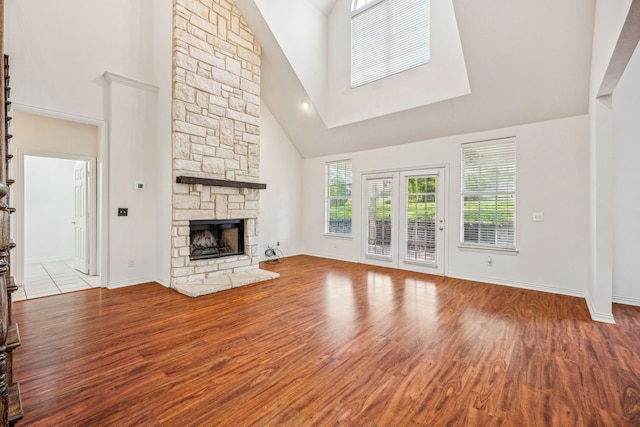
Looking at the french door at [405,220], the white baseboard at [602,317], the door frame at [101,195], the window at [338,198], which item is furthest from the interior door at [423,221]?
the door frame at [101,195]

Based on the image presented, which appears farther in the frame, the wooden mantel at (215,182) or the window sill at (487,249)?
the window sill at (487,249)

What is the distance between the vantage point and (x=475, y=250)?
4758mm

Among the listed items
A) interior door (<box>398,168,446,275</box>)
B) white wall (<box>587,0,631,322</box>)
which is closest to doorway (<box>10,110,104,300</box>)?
interior door (<box>398,168,446,275</box>)

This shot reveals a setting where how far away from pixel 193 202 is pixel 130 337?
2.14 m

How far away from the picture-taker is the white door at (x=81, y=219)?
4988 millimetres

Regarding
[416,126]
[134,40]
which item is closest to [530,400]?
[416,126]

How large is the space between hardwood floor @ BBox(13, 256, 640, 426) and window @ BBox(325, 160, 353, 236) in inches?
114

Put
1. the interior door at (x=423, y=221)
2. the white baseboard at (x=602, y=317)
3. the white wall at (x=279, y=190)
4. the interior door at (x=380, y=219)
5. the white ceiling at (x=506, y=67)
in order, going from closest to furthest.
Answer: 1. the white baseboard at (x=602, y=317)
2. the white ceiling at (x=506, y=67)
3. the interior door at (x=423, y=221)
4. the interior door at (x=380, y=219)
5. the white wall at (x=279, y=190)

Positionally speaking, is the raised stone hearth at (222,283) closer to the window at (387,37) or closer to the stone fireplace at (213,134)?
the stone fireplace at (213,134)

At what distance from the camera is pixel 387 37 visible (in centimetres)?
531

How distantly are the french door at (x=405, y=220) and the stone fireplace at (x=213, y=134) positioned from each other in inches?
94.9

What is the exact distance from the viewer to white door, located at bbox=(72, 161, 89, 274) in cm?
499

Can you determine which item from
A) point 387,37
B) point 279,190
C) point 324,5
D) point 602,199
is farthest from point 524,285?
point 324,5

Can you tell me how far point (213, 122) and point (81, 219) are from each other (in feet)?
11.0
